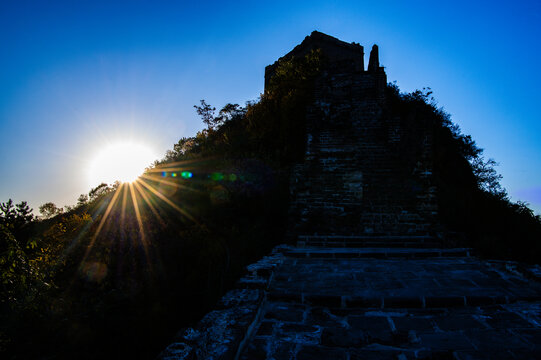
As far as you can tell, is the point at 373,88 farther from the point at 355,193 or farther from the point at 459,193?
the point at 459,193

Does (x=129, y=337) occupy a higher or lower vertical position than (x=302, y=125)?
lower

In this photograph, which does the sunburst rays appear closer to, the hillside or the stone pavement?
the hillside

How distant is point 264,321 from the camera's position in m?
2.40

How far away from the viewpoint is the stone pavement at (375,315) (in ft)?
6.07

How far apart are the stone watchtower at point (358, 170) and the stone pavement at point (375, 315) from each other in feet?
7.43

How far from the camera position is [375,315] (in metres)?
2.51

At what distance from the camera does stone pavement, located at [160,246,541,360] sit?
1.85 m

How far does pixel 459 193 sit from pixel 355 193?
3.64 meters

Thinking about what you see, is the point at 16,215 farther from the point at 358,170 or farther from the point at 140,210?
the point at 358,170

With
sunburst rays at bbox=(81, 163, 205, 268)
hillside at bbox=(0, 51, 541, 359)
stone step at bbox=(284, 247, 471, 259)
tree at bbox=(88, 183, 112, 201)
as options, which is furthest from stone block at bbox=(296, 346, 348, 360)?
tree at bbox=(88, 183, 112, 201)

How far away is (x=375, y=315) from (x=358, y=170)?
4.93m

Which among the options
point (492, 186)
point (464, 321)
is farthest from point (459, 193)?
point (464, 321)

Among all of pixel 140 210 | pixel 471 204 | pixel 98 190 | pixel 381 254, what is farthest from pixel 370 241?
pixel 98 190

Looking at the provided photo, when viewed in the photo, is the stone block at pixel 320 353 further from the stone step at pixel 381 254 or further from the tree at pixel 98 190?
the tree at pixel 98 190
